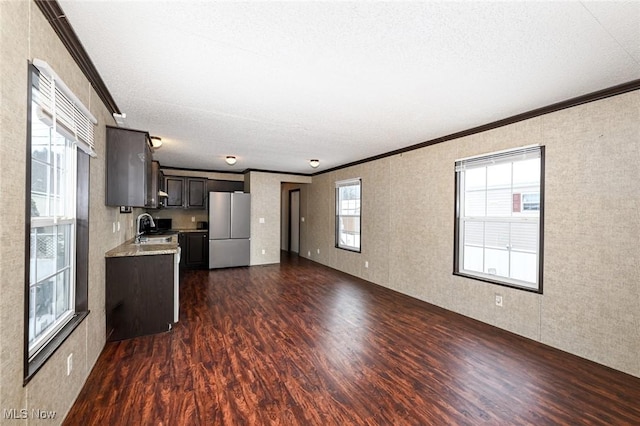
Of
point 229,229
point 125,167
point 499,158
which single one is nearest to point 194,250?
point 229,229

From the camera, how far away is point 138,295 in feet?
9.84

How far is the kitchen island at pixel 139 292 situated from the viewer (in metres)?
2.87

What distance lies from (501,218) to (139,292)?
4218 mm

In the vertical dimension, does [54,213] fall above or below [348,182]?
below

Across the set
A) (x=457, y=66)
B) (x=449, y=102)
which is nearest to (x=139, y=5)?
(x=457, y=66)

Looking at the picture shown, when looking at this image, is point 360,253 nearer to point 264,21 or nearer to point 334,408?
point 334,408

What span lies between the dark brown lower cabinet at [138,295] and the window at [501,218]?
367 centimetres

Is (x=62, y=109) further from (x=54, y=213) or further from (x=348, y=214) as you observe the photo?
(x=348, y=214)

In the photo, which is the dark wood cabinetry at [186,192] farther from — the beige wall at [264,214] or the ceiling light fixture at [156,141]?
the ceiling light fixture at [156,141]

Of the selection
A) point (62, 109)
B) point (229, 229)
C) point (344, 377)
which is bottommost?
point (344, 377)

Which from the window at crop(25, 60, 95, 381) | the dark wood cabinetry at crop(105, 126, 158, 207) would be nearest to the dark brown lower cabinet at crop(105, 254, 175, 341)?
the dark wood cabinetry at crop(105, 126, 158, 207)

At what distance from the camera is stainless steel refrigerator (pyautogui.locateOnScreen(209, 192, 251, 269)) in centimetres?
656

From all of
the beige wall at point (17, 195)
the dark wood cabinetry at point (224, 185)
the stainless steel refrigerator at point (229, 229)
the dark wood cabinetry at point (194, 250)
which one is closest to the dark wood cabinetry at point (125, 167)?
the beige wall at point (17, 195)

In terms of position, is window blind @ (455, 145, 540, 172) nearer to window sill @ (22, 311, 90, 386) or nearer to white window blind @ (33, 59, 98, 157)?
white window blind @ (33, 59, 98, 157)
